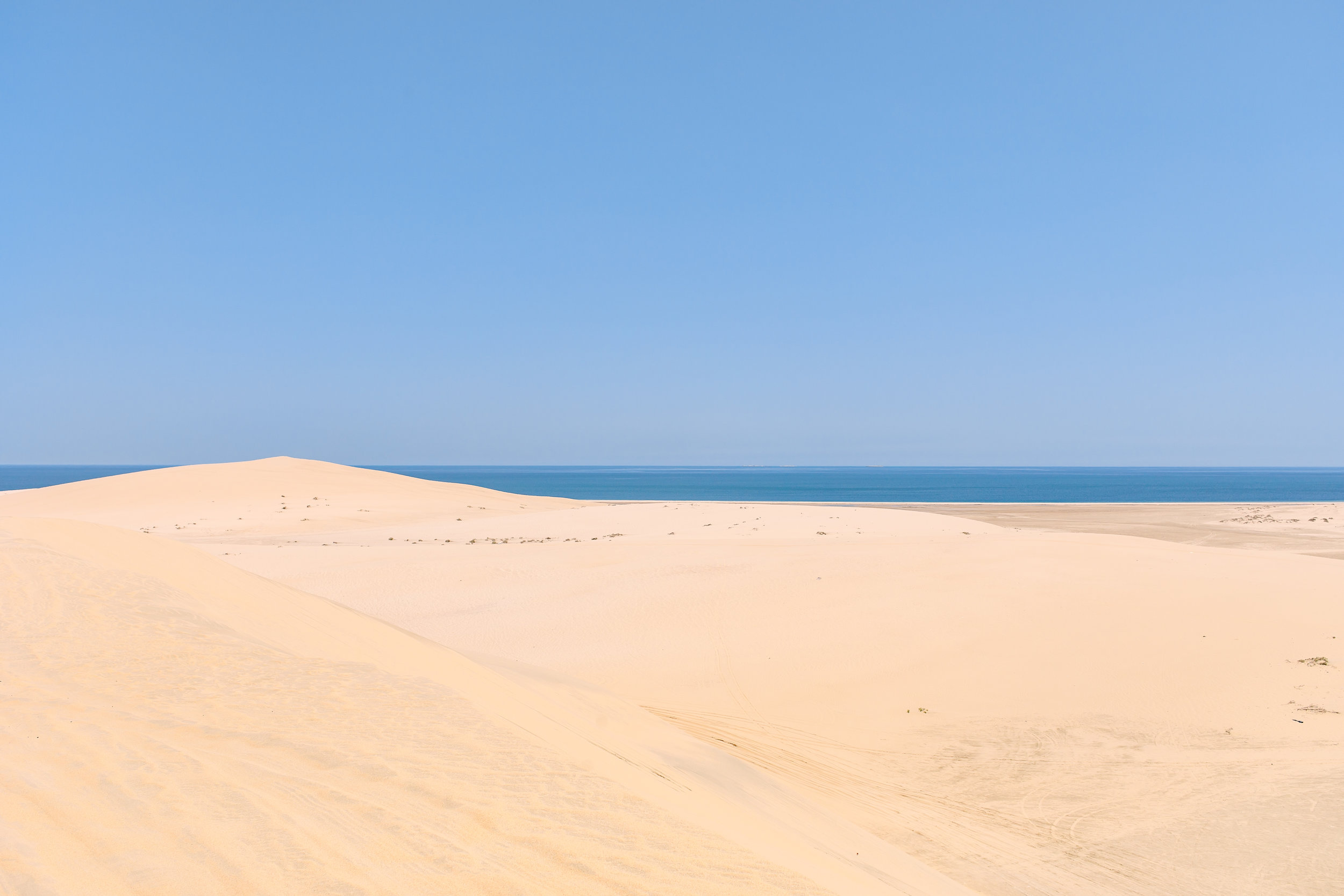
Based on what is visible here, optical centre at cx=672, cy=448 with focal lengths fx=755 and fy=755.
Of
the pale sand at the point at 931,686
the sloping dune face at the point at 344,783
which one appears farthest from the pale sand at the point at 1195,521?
the sloping dune face at the point at 344,783

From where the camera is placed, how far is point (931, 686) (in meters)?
9.39

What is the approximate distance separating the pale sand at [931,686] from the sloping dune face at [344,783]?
0.06 metres

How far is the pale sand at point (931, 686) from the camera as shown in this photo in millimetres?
5117

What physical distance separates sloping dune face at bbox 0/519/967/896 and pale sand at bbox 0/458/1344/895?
56 mm

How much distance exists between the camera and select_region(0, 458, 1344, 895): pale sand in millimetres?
5117

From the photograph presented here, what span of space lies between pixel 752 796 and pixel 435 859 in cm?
277

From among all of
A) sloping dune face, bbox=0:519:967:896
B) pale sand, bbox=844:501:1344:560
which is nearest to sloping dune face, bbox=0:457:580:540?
sloping dune face, bbox=0:519:967:896

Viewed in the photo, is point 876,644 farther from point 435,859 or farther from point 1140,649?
point 435,859

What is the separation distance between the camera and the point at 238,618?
824 cm

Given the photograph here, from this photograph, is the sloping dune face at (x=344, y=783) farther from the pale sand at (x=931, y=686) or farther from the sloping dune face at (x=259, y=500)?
the sloping dune face at (x=259, y=500)

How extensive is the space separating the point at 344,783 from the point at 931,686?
735 centimetres

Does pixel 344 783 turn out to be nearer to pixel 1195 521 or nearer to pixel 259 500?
pixel 259 500

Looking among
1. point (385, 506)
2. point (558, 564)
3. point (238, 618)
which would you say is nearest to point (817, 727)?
point (238, 618)

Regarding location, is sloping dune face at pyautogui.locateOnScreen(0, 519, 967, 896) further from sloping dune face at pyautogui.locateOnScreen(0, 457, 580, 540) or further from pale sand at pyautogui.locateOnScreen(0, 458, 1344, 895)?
sloping dune face at pyautogui.locateOnScreen(0, 457, 580, 540)
